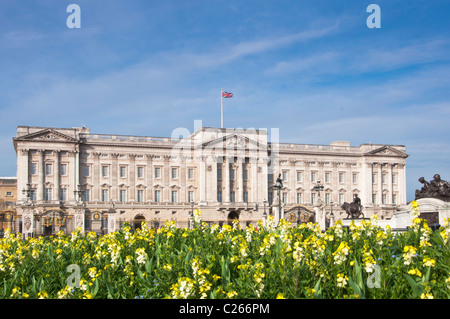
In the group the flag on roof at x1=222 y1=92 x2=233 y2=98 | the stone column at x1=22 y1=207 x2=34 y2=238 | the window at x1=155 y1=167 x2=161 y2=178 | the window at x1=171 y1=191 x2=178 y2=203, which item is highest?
the flag on roof at x1=222 y1=92 x2=233 y2=98

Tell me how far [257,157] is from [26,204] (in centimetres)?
4588

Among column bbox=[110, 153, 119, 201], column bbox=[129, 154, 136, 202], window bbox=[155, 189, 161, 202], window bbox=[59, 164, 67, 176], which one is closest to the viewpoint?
window bbox=[59, 164, 67, 176]

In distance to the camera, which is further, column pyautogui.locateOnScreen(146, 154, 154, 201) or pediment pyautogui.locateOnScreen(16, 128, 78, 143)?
column pyautogui.locateOnScreen(146, 154, 154, 201)

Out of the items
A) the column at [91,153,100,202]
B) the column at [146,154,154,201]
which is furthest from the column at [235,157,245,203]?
the column at [91,153,100,202]

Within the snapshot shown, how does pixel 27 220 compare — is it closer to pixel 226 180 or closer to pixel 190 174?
pixel 190 174

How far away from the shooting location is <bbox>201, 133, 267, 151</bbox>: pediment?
274 ft

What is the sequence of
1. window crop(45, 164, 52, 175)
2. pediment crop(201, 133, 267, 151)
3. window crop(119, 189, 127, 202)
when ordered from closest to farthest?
1. window crop(45, 164, 52, 175)
2. window crop(119, 189, 127, 202)
3. pediment crop(201, 133, 267, 151)

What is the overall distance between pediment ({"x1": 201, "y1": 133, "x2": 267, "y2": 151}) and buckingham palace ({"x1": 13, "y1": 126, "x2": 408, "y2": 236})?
0.16 metres

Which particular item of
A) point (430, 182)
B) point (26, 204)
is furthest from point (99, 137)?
point (430, 182)

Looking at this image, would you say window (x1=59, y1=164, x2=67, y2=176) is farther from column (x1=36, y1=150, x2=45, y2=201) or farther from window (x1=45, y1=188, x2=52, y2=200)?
window (x1=45, y1=188, x2=52, y2=200)

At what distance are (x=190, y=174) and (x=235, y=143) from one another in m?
9.05

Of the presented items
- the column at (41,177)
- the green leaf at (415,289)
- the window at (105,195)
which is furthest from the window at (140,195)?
the green leaf at (415,289)

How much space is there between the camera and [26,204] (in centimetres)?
4822
